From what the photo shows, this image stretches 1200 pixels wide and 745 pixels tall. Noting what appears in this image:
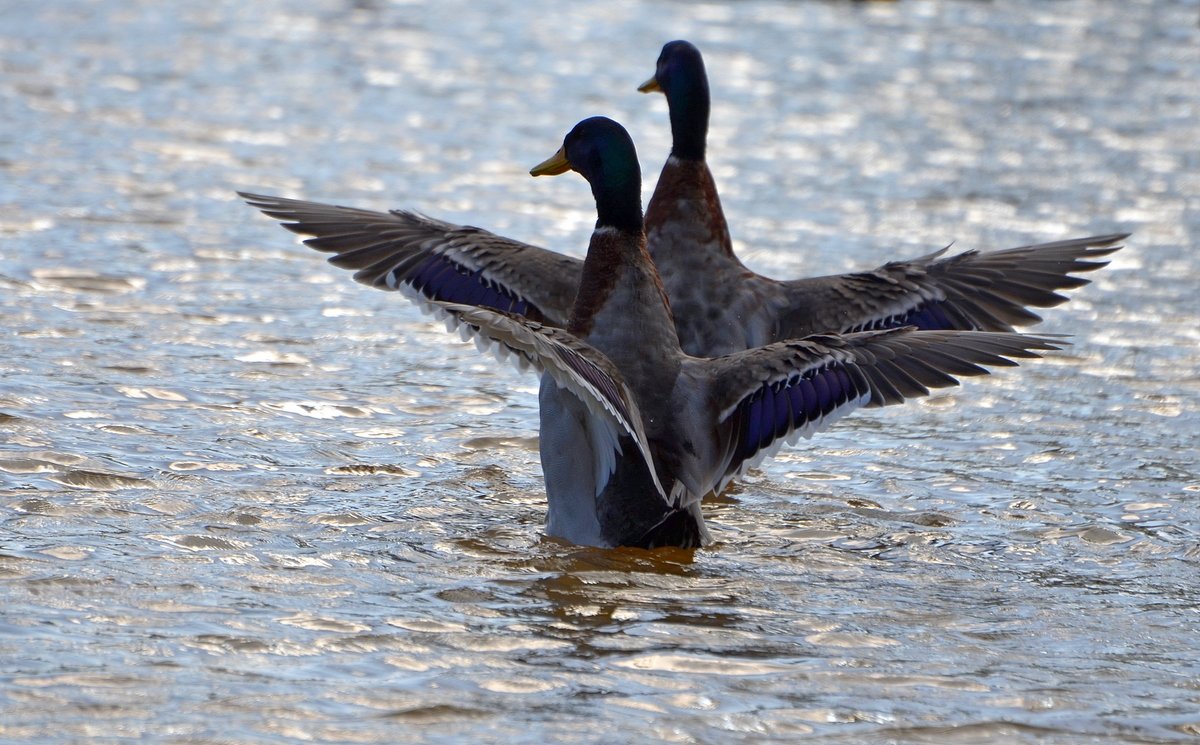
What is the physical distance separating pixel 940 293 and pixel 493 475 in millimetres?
1911

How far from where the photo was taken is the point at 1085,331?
8.89m

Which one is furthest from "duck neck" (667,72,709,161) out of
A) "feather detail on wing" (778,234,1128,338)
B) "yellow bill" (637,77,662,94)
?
"feather detail on wing" (778,234,1128,338)

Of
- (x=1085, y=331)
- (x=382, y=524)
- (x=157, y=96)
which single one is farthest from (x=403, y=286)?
(x=157, y=96)

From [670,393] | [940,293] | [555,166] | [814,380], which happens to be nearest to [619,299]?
[670,393]

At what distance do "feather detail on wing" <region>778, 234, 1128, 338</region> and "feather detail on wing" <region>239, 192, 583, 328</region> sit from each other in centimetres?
90

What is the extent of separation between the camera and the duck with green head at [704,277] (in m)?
6.71

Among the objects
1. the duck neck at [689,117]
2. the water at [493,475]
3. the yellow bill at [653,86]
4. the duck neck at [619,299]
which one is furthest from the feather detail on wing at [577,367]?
the yellow bill at [653,86]

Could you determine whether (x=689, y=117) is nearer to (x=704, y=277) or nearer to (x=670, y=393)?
(x=704, y=277)

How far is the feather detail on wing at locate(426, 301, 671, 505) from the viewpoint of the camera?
4922 millimetres

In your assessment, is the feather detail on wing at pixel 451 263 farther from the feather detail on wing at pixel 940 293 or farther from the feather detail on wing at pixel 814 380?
the feather detail on wing at pixel 814 380

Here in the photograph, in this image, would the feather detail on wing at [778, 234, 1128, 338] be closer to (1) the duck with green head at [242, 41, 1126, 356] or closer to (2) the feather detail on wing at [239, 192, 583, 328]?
(1) the duck with green head at [242, 41, 1126, 356]

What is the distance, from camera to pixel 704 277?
687 centimetres

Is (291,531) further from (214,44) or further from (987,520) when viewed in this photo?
(214,44)

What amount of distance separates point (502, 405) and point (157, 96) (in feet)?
23.9
